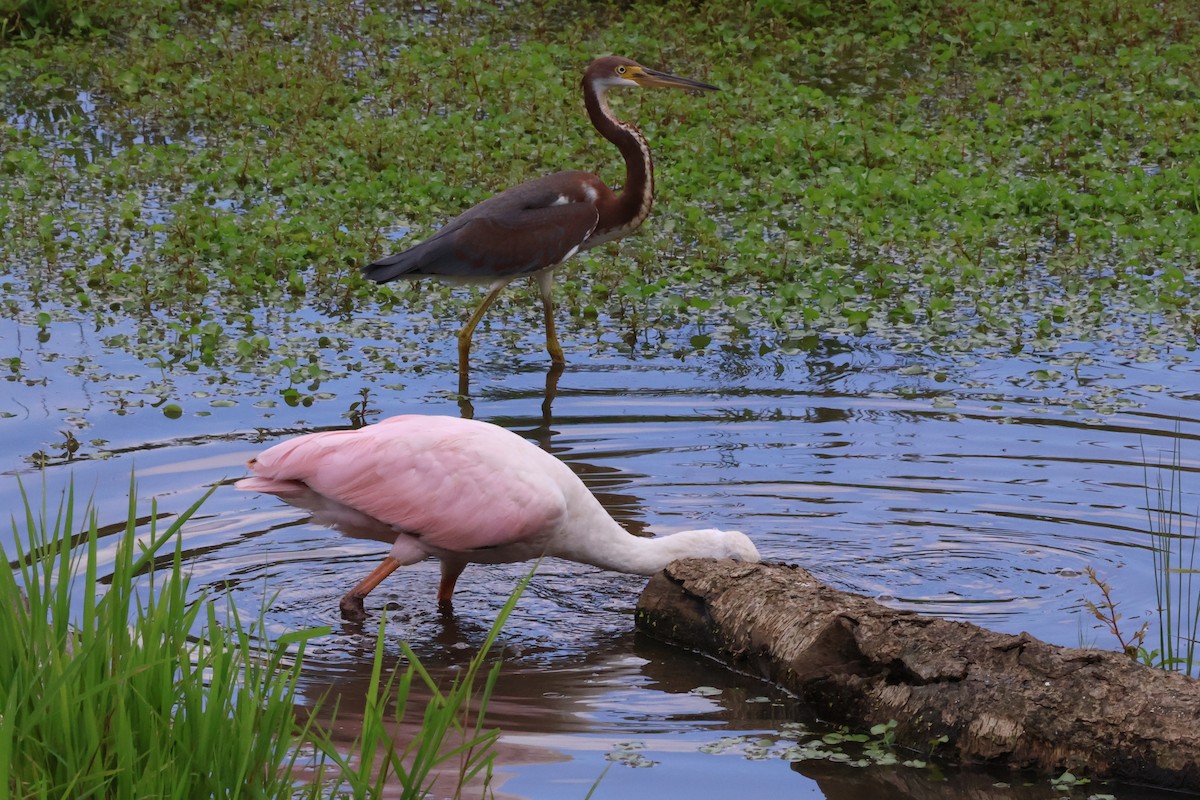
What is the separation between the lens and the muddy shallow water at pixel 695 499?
466 cm

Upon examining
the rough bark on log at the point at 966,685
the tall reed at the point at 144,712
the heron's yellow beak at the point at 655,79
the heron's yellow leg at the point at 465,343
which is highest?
the heron's yellow beak at the point at 655,79

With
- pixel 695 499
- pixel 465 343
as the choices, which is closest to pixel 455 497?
pixel 695 499

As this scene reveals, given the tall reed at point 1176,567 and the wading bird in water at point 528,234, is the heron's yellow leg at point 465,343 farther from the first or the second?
the tall reed at point 1176,567

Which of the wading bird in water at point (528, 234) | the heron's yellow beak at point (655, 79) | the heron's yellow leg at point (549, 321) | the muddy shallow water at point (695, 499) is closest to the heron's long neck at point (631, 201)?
the wading bird in water at point (528, 234)

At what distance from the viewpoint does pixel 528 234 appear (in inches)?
320

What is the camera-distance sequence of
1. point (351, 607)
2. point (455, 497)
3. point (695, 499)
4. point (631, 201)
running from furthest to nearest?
point (631, 201), point (695, 499), point (351, 607), point (455, 497)

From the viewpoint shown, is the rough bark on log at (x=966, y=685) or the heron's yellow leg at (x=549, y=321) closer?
the rough bark on log at (x=966, y=685)

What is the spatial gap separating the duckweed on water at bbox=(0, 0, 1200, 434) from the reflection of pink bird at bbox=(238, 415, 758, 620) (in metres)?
2.10

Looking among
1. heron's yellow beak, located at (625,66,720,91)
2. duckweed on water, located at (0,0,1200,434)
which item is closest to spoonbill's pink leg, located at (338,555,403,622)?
duckweed on water, located at (0,0,1200,434)

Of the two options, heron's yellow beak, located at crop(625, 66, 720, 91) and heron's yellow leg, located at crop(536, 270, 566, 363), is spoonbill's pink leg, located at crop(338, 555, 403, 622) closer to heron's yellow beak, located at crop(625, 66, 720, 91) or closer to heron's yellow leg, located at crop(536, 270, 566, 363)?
heron's yellow leg, located at crop(536, 270, 566, 363)

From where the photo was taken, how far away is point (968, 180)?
34.2ft

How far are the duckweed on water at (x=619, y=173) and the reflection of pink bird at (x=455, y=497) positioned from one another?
210 centimetres

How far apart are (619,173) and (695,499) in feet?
16.2

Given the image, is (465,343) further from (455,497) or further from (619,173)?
(619,173)
